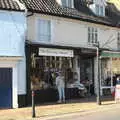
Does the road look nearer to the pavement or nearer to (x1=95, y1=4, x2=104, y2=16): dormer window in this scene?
the pavement

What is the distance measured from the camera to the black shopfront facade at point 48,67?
2511cm

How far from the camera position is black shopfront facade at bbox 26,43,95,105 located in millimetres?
25109

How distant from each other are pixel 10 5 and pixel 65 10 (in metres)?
5.46

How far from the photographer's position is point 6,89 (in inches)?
926

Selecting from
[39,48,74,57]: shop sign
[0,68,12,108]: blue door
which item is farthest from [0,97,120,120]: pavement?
[39,48,74,57]: shop sign

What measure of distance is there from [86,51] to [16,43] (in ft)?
21.3

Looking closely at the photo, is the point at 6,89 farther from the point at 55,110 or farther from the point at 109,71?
the point at 109,71

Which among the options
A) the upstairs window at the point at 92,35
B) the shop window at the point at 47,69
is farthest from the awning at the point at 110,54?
the shop window at the point at 47,69

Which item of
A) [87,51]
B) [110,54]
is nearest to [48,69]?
[87,51]

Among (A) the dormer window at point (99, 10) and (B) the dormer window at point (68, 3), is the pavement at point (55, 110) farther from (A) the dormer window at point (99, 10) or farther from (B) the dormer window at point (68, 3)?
(A) the dormer window at point (99, 10)

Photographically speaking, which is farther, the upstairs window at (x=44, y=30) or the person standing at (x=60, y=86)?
the upstairs window at (x=44, y=30)

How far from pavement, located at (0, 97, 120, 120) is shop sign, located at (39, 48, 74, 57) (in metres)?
2.98

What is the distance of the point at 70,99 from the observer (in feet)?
91.7

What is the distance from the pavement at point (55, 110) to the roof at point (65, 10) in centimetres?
552
